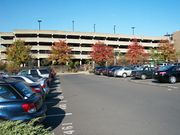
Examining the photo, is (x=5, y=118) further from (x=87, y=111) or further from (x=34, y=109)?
(x=87, y=111)

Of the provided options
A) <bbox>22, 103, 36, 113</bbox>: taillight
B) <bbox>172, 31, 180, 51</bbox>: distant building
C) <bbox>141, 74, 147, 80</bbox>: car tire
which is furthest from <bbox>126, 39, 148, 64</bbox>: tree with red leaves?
<bbox>22, 103, 36, 113</bbox>: taillight

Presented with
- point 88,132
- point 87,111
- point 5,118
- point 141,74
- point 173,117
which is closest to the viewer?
point 5,118

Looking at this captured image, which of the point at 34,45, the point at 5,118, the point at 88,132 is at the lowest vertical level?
the point at 88,132

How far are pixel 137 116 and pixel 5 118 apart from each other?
4.48 m

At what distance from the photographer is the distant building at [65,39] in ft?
268

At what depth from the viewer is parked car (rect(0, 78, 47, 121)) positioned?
299 inches

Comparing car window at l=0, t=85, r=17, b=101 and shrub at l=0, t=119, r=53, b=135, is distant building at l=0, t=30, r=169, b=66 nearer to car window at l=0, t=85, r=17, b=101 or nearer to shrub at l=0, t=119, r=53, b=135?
car window at l=0, t=85, r=17, b=101

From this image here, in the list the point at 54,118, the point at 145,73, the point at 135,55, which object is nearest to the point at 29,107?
the point at 54,118

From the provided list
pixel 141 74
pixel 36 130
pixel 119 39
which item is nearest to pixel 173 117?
pixel 36 130

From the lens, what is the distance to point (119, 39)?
94875 mm

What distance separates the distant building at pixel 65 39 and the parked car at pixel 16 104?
73.4m

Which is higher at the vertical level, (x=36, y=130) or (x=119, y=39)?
(x=119, y=39)

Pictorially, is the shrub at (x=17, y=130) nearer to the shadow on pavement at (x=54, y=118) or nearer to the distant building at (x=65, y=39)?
the shadow on pavement at (x=54, y=118)

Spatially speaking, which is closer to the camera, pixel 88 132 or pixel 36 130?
pixel 36 130
